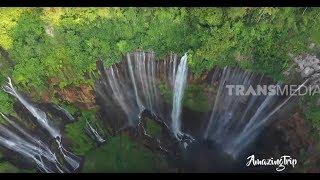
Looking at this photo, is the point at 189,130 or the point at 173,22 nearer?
the point at 173,22

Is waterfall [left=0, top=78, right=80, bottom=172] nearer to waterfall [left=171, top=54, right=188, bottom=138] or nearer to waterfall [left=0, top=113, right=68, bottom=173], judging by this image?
waterfall [left=0, top=113, right=68, bottom=173]

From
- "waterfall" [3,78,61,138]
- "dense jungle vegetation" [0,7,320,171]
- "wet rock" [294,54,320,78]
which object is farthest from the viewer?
"waterfall" [3,78,61,138]

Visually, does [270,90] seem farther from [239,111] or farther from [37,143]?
[37,143]

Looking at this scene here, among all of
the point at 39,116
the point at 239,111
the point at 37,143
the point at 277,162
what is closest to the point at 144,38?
the point at 239,111

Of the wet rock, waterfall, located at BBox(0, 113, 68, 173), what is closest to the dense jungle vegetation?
the wet rock
